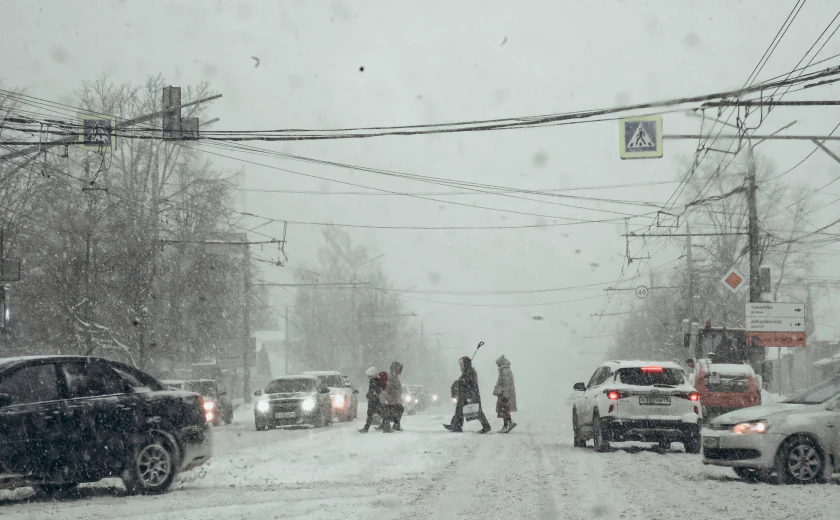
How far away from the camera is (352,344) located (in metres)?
77.1

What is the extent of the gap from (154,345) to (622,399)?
22.2 meters

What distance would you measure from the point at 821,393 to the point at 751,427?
124 cm

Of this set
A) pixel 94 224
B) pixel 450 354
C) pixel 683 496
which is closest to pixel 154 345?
pixel 94 224

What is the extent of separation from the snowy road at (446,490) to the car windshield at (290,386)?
10277mm

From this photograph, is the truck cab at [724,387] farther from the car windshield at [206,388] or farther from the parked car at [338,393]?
the car windshield at [206,388]

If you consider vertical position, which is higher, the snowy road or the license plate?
the license plate

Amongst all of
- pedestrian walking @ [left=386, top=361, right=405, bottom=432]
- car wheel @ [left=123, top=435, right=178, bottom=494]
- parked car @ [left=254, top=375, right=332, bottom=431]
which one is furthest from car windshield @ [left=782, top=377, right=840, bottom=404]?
parked car @ [left=254, top=375, right=332, bottom=431]

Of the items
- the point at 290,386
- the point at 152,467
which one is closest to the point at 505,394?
the point at 290,386

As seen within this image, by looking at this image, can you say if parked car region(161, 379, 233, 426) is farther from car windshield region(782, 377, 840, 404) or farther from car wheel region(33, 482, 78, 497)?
car windshield region(782, 377, 840, 404)

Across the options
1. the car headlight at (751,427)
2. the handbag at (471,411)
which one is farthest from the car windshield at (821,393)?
the handbag at (471,411)

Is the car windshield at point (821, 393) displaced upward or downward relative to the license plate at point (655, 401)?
upward

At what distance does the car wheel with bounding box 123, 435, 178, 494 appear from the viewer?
11172mm

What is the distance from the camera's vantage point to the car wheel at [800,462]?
1193 centimetres

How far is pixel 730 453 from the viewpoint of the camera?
12.5m
